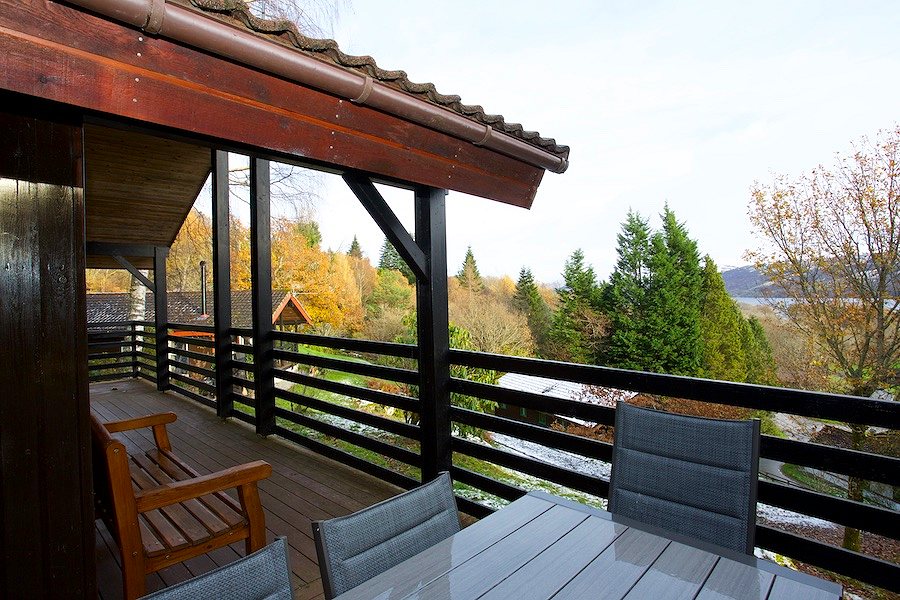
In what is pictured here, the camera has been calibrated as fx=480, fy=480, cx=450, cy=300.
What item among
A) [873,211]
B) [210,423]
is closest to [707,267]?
[873,211]

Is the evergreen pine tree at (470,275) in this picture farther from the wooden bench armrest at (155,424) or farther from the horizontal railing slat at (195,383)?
the wooden bench armrest at (155,424)

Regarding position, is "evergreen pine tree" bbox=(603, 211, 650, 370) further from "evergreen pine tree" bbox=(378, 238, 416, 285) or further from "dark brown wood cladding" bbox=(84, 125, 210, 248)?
"dark brown wood cladding" bbox=(84, 125, 210, 248)

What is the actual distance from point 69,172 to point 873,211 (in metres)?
11.5

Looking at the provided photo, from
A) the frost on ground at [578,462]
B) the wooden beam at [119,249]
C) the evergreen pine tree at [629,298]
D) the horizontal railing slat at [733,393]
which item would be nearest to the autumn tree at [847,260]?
the frost on ground at [578,462]

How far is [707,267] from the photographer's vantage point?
15.8 metres

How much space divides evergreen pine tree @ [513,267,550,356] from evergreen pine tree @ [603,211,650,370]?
224 cm

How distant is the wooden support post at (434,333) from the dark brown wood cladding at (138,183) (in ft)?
7.52

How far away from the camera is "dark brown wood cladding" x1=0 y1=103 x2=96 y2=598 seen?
4.77 ft

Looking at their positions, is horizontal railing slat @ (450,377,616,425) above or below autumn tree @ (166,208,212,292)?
below

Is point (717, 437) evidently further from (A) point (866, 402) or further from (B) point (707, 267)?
(B) point (707, 267)

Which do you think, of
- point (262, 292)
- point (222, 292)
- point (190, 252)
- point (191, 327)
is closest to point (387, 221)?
point (262, 292)

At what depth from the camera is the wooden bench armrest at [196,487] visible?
1.67 meters

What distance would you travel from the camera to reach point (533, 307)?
58.5ft

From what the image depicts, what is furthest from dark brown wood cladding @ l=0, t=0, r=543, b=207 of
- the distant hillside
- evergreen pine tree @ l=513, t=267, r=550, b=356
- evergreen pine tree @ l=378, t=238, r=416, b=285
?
evergreen pine tree @ l=378, t=238, r=416, b=285
